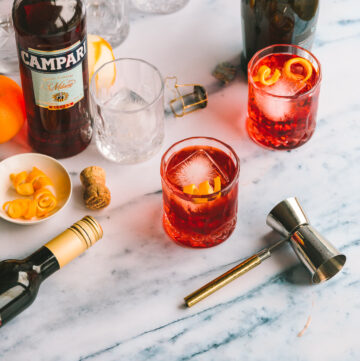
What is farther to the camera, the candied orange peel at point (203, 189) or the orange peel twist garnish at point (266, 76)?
the orange peel twist garnish at point (266, 76)

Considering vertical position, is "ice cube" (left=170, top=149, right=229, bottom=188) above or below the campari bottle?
below

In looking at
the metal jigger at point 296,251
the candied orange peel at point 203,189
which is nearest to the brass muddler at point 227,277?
the metal jigger at point 296,251

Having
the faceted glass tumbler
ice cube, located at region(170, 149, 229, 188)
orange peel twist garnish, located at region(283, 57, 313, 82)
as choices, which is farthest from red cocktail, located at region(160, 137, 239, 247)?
orange peel twist garnish, located at region(283, 57, 313, 82)

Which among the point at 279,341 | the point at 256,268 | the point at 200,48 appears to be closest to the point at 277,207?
the point at 256,268

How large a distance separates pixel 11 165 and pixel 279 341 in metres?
0.53

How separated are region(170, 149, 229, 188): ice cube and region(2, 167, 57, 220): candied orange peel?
0.21m

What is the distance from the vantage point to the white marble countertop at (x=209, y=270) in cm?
93

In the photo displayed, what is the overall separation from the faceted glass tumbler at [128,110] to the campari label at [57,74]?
0.18 ft

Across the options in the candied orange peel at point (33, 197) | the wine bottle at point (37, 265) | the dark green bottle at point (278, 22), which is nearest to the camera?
the wine bottle at point (37, 265)

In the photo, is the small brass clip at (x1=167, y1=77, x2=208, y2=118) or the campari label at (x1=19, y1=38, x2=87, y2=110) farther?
A: the small brass clip at (x1=167, y1=77, x2=208, y2=118)

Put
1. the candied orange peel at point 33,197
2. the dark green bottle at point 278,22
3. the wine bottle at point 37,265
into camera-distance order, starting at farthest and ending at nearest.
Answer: the dark green bottle at point 278,22 < the candied orange peel at point 33,197 < the wine bottle at point 37,265

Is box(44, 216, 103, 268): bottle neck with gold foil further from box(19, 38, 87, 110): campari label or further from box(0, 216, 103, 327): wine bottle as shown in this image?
box(19, 38, 87, 110): campari label

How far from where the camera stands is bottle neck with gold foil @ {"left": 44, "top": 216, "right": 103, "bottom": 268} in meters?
0.94

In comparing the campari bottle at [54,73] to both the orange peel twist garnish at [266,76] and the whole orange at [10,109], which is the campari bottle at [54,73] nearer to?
the whole orange at [10,109]
